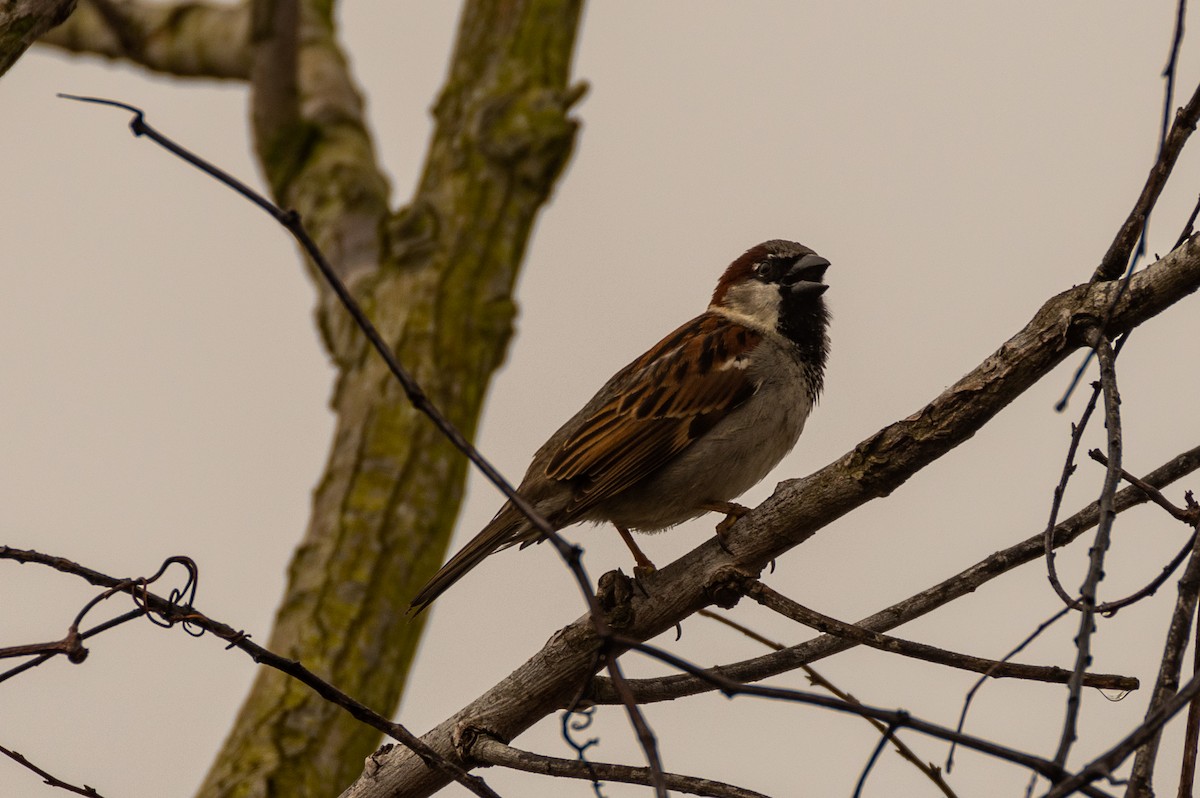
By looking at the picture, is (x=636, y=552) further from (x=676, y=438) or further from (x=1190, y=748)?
(x=1190, y=748)

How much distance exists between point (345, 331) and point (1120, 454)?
4.16 metres

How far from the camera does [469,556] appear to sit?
12.7ft

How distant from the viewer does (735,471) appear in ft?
13.7

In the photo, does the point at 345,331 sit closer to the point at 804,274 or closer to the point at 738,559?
the point at 804,274

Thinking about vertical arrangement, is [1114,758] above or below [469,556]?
below

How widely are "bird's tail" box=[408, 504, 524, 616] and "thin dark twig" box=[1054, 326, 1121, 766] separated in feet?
6.54

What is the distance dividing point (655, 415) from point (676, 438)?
124 mm

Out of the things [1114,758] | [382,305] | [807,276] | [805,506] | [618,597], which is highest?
[382,305]

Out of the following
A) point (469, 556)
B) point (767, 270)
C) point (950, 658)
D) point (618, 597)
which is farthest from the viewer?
point (767, 270)

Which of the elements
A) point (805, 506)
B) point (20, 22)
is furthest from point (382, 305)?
point (805, 506)

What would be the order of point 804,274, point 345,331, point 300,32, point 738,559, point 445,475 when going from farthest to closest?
point 300,32 < point 345,331 < point 445,475 < point 804,274 < point 738,559

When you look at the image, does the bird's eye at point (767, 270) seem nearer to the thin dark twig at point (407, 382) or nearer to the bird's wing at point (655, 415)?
the bird's wing at point (655, 415)

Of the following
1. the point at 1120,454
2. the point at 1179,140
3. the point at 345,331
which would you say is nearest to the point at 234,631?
the point at 1120,454

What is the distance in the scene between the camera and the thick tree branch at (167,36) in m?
7.06
